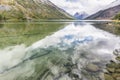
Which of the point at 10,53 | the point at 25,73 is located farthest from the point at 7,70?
the point at 10,53

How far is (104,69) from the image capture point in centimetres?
2145

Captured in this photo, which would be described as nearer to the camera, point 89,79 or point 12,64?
point 89,79

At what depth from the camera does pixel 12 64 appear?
23.0m

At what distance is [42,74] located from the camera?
19.0 meters

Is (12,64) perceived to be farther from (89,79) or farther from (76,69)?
(89,79)

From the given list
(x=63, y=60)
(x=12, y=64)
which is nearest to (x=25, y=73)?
(x=12, y=64)

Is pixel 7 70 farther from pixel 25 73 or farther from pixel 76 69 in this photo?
pixel 76 69

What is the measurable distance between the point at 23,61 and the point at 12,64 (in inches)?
68.5

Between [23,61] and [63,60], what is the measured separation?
4.60 meters

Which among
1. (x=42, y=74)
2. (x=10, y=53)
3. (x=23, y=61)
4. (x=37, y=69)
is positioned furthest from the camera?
(x=10, y=53)

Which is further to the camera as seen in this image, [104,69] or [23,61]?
[23,61]

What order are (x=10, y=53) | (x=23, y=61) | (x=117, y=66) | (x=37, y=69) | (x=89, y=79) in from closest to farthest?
1. (x=89, y=79)
2. (x=37, y=69)
3. (x=117, y=66)
4. (x=23, y=61)
5. (x=10, y=53)

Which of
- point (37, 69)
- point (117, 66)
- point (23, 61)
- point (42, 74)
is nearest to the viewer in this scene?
point (42, 74)

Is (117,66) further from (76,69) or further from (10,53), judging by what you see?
(10,53)
